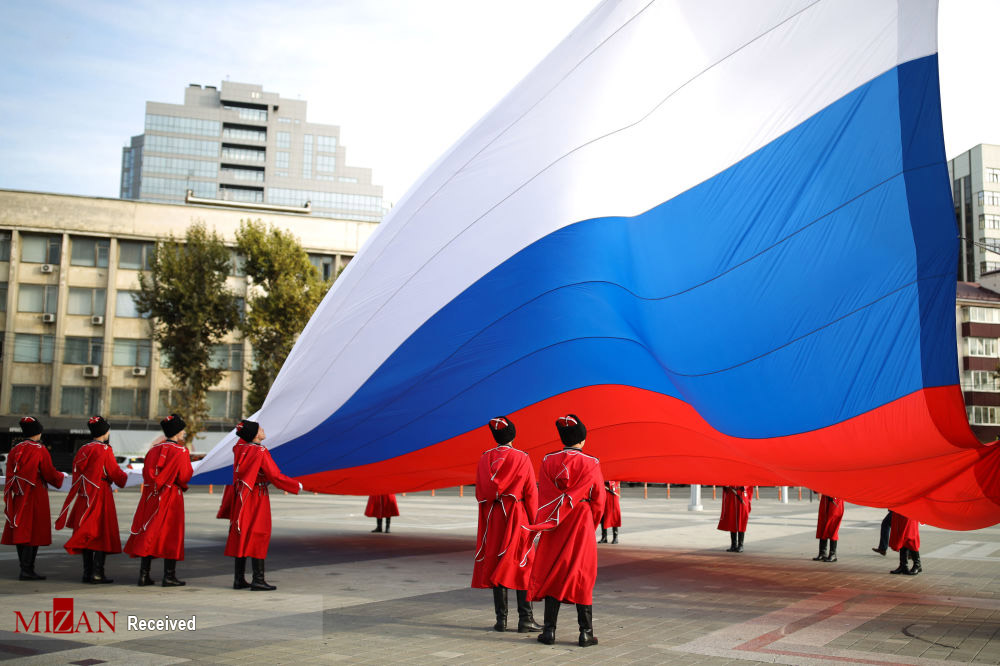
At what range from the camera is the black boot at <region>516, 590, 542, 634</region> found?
286 inches

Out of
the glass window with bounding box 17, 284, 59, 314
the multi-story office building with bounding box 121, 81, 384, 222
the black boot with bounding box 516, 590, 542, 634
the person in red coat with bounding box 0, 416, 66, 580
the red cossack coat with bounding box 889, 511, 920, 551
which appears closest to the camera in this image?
the black boot with bounding box 516, 590, 542, 634

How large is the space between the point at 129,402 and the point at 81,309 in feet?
18.3

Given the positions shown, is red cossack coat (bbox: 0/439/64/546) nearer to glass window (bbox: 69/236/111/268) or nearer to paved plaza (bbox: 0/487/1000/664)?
paved plaza (bbox: 0/487/1000/664)

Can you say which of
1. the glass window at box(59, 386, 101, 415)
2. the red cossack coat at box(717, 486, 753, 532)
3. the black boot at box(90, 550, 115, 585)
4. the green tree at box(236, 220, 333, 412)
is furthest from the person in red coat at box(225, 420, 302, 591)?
the glass window at box(59, 386, 101, 415)

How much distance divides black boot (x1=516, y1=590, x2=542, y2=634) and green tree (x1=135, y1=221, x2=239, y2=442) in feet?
106

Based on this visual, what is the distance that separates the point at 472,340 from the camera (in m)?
10.0

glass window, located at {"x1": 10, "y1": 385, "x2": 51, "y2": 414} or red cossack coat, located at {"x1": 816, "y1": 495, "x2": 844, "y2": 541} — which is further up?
glass window, located at {"x1": 10, "y1": 385, "x2": 51, "y2": 414}

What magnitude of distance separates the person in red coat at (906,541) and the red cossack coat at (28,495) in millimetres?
10385

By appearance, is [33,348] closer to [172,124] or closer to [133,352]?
[133,352]

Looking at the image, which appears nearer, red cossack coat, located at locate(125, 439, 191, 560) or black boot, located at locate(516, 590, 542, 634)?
black boot, located at locate(516, 590, 542, 634)

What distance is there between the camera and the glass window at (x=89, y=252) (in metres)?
46.8

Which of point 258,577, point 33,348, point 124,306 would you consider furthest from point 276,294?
point 258,577

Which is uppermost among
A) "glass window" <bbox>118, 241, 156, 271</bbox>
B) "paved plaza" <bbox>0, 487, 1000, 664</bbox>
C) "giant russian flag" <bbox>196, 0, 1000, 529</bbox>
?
"glass window" <bbox>118, 241, 156, 271</bbox>

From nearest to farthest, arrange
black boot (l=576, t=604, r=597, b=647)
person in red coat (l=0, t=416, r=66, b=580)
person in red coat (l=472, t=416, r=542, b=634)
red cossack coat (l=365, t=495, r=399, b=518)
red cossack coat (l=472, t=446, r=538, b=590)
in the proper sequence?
black boot (l=576, t=604, r=597, b=647) → person in red coat (l=472, t=416, r=542, b=634) → red cossack coat (l=472, t=446, r=538, b=590) → person in red coat (l=0, t=416, r=66, b=580) → red cossack coat (l=365, t=495, r=399, b=518)
